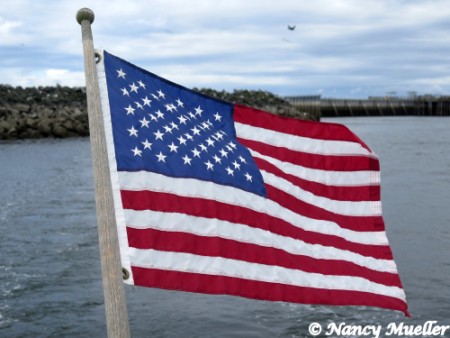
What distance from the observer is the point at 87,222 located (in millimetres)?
A: 19938

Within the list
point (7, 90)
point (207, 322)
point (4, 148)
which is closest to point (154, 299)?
point (207, 322)

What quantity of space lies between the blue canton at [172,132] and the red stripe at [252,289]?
66 cm

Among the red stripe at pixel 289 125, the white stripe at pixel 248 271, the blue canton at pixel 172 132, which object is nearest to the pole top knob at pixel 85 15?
the blue canton at pixel 172 132

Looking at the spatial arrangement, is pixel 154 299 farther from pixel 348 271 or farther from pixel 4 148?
pixel 4 148

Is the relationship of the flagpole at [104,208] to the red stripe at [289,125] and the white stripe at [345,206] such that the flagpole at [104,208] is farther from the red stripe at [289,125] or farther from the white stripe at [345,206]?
the white stripe at [345,206]

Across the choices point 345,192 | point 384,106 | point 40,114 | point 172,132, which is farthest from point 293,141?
point 384,106

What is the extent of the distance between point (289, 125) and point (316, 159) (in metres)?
0.34

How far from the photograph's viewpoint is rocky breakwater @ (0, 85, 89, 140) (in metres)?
60.3

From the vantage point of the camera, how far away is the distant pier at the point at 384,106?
148 metres

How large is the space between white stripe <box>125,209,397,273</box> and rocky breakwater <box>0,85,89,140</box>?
5792 cm

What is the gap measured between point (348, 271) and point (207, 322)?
243 inches

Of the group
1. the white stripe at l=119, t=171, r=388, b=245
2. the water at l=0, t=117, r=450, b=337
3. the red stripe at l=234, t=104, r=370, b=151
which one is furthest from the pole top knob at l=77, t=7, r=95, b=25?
the water at l=0, t=117, r=450, b=337

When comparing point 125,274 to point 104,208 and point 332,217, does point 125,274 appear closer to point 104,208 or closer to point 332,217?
point 104,208

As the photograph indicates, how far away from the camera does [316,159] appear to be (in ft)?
16.5
